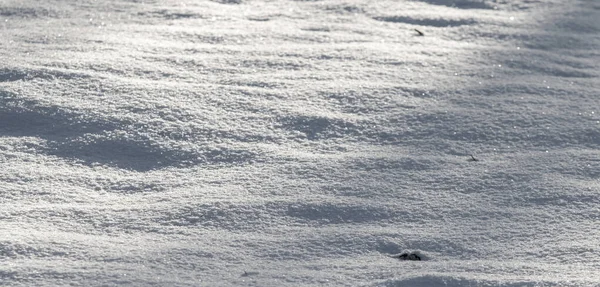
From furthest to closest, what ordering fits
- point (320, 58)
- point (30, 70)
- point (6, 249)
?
point (320, 58) → point (30, 70) → point (6, 249)

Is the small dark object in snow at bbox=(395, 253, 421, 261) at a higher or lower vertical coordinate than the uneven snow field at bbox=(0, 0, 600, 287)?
lower

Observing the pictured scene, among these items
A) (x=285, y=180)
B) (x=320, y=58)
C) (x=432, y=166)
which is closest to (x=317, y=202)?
(x=285, y=180)

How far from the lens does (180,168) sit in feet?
6.86

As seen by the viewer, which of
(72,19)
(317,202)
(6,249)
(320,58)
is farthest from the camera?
(72,19)

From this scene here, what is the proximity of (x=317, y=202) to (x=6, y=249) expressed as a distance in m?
0.70

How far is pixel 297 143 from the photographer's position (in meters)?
2.22

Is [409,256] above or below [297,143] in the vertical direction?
below

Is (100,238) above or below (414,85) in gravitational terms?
below

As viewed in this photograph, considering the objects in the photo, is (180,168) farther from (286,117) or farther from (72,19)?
(72,19)

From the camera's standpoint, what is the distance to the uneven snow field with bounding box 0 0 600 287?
→ 1739 millimetres

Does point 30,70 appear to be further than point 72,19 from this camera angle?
No

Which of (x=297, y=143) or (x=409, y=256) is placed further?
(x=297, y=143)

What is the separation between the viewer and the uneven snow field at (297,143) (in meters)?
1.74

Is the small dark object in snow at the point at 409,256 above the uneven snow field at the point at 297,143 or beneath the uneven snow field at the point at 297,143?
beneath
